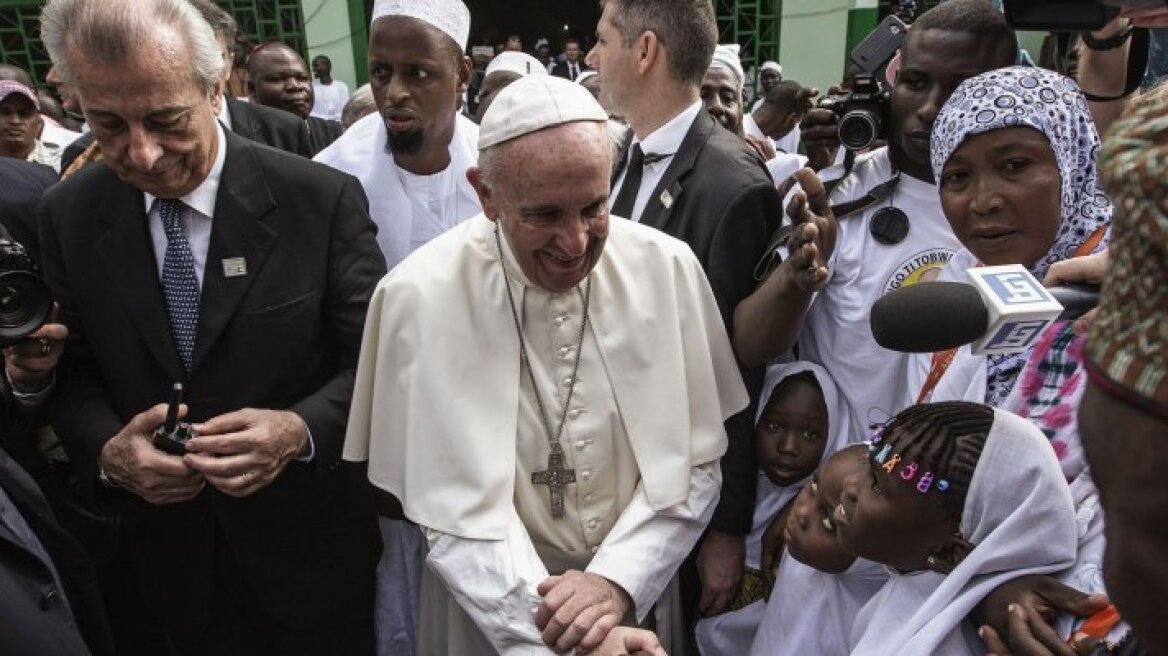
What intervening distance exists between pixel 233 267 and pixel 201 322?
18 cm

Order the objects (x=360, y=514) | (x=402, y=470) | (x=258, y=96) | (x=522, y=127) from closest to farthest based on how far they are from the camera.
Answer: (x=522, y=127)
(x=402, y=470)
(x=360, y=514)
(x=258, y=96)

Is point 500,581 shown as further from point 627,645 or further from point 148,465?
point 148,465

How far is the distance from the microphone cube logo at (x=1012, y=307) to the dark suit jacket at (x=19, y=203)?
2.77m

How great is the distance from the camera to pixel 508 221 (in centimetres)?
215

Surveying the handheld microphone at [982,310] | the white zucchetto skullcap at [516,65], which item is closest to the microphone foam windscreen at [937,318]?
the handheld microphone at [982,310]

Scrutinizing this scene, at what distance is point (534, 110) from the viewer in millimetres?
2051

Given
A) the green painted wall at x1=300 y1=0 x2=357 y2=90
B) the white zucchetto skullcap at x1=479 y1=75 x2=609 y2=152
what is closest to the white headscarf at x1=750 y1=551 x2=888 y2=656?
the white zucchetto skullcap at x1=479 y1=75 x2=609 y2=152

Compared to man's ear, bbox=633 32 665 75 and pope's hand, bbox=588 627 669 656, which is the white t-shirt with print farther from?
pope's hand, bbox=588 627 669 656

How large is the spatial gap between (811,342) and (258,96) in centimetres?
510

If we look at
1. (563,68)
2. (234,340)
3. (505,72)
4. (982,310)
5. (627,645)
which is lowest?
(563,68)

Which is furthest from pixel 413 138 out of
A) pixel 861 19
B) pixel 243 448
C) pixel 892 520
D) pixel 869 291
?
pixel 861 19

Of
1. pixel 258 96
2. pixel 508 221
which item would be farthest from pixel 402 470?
pixel 258 96

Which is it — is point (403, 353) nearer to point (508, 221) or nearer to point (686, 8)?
point (508, 221)

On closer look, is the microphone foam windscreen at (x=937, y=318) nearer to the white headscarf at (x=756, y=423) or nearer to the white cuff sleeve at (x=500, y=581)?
the white cuff sleeve at (x=500, y=581)
